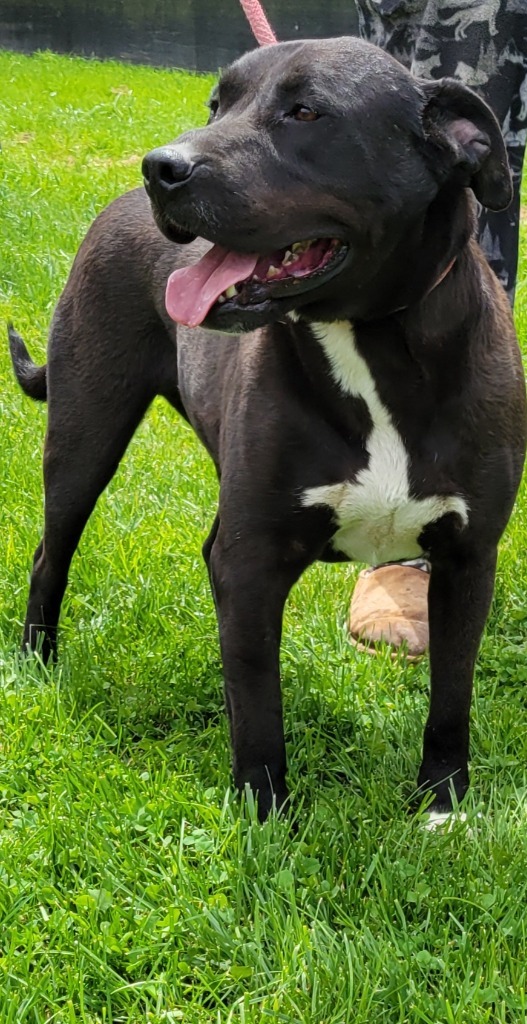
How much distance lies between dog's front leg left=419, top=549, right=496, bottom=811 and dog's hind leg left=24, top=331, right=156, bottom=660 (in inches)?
38.6

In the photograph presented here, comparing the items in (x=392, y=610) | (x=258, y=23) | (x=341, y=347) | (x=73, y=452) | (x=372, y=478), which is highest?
(x=258, y=23)

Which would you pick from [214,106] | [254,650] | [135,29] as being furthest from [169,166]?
[135,29]

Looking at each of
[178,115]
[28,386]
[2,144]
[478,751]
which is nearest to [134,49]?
[178,115]

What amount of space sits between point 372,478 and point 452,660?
51 cm

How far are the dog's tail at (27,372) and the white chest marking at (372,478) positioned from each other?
55.4 inches

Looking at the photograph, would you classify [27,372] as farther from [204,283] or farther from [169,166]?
[169,166]

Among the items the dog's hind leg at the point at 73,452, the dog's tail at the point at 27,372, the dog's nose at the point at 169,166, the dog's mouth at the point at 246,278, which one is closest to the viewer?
the dog's nose at the point at 169,166

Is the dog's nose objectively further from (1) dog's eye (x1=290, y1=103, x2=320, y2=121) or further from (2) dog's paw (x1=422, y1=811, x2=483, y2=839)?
(2) dog's paw (x1=422, y1=811, x2=483, y2=839)

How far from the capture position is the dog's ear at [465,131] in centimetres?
219

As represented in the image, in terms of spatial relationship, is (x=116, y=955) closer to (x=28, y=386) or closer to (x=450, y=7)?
(x=28, y=386)

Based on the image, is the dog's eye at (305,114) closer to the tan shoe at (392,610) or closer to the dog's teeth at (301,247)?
the dog's teeth at (301,247)

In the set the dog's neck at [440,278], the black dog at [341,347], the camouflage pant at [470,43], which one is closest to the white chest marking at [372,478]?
the black dog at [341,347]

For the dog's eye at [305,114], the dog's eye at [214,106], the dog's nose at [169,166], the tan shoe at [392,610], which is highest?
the dog's eye at [305,114]

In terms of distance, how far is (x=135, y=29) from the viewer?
51.2 feet
